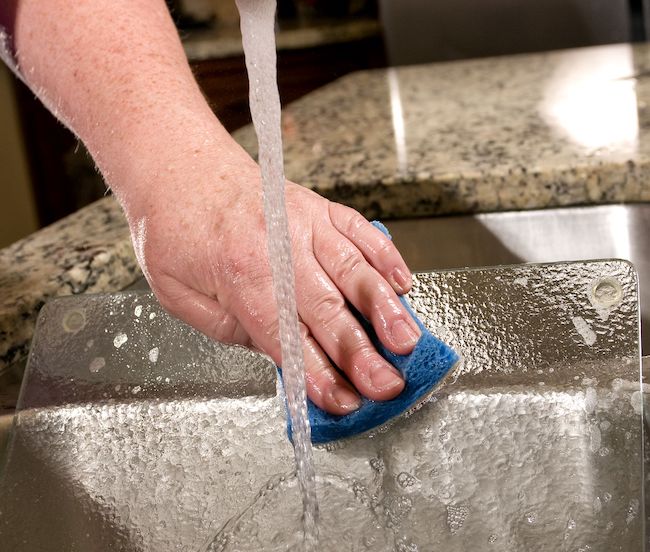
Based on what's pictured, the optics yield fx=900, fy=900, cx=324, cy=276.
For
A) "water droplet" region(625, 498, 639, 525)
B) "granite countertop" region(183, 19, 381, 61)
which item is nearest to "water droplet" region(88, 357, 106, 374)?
"water droplet" region(625, 498, 639, 525)

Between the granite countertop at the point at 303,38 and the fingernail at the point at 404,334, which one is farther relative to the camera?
the granite countertop at the point at 303,38

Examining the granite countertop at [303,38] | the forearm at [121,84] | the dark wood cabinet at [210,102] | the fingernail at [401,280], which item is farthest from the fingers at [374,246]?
the granite countertop at [303,38]

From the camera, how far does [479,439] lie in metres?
0.47

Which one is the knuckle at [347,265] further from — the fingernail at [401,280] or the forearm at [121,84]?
the forearm at [121,84]

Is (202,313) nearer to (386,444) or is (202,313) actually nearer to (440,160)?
(386,444)

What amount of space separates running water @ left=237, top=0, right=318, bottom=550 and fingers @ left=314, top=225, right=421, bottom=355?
0.15ft

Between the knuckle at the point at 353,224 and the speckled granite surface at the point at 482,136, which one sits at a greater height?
the knuckle at the point at 353,224

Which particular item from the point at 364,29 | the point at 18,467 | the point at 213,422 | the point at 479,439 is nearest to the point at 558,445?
the point at 479,439

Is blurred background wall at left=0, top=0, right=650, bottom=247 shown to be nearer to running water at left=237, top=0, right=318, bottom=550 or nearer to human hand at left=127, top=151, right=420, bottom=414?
human hand at left=127, top=151, right=420, bottom=414

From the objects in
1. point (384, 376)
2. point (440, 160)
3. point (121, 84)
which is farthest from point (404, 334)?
point (440, 160)

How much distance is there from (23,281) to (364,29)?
4.50 feet

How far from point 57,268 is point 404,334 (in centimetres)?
38

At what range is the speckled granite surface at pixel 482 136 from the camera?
2.63 ft

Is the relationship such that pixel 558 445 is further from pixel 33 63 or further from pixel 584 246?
pixel 33 63
